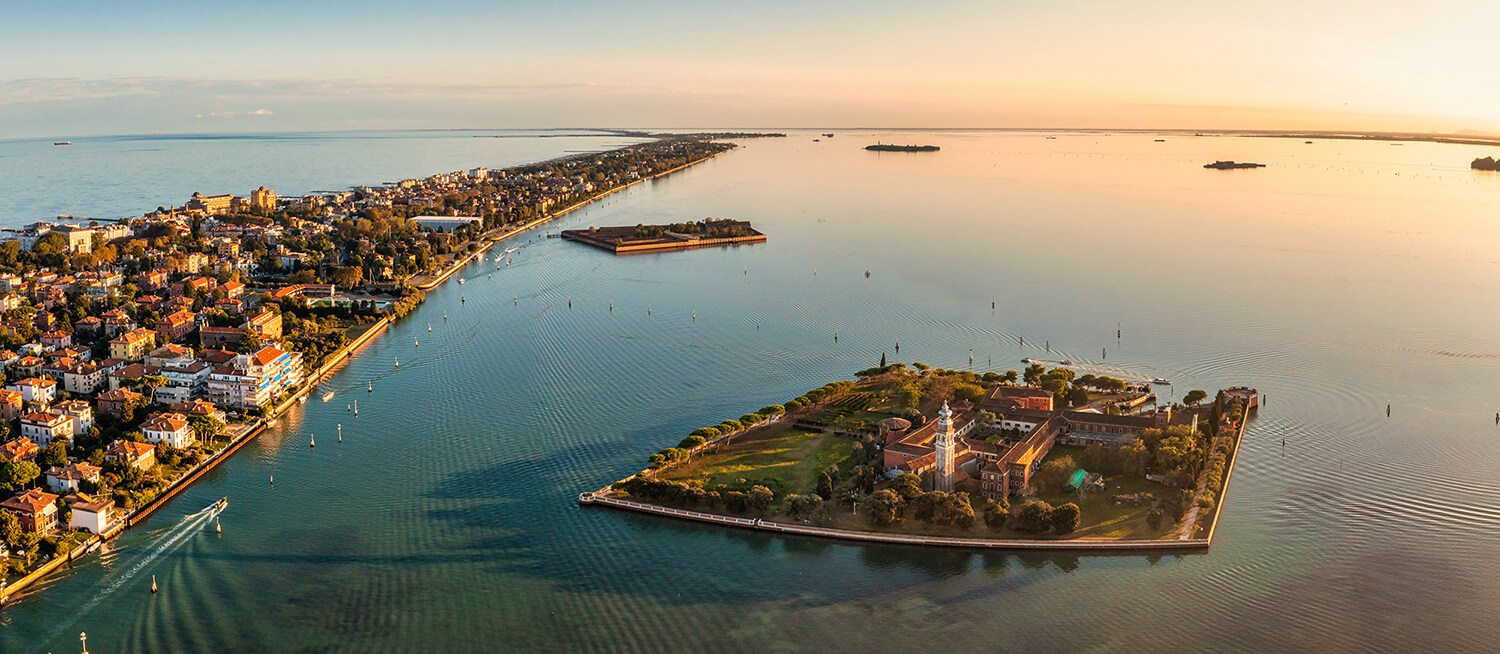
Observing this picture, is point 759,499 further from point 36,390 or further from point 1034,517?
point 36,390

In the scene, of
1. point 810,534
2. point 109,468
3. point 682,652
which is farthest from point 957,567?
point 109,468

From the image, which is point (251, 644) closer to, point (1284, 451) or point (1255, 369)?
point (1284, 451)

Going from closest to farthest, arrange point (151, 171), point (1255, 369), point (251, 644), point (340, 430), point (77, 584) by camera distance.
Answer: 1. point (251, 644)
2. point (77, 584)
3. point (340, 430)
4. point (1255, 369)
5. point (151, 171)

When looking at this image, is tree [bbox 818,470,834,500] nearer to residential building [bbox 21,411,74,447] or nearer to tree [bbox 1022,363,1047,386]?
tree [bbox 1022,363,1047,386]

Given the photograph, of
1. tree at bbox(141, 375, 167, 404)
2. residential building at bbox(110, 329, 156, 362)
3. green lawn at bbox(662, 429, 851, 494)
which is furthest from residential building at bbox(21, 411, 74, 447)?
green lawn at bbox(662, 429, 851, 494)

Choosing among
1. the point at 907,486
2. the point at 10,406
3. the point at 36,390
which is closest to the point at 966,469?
the point at 907,486
